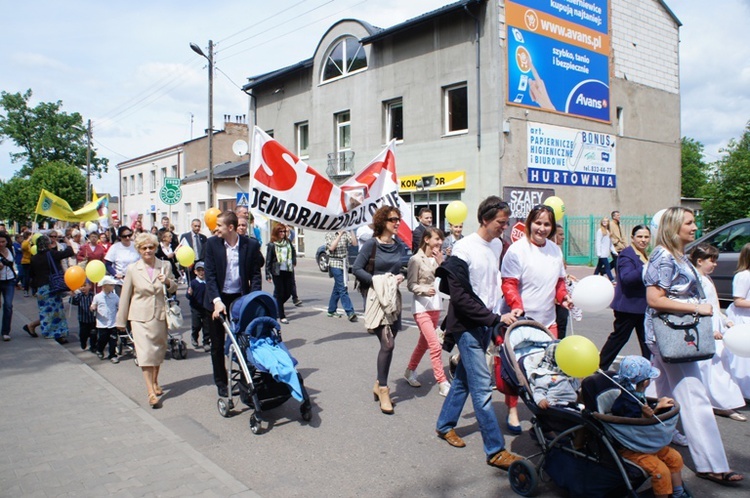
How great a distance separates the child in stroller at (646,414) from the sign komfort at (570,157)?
18.3 metres

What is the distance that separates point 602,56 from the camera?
23719 mm

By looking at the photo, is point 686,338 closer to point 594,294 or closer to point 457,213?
point 594,294

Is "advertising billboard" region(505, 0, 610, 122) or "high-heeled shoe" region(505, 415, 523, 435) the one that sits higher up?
"advertising billboard" region(505, 0, 610, 122)

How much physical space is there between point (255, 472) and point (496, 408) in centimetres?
250

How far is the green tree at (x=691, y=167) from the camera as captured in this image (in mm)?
74750

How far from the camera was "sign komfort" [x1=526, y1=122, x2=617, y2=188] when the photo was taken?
843 inches

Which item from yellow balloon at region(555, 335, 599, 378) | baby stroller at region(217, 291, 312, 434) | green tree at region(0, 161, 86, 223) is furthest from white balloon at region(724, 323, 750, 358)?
green tree at region(0, 161, 86, 223)

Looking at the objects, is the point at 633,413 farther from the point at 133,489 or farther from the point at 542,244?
the point at 133,489

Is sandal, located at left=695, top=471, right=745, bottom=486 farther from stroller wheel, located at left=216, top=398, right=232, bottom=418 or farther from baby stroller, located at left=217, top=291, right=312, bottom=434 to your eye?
stroller wheel, located at left=216, top=398, right=232, bottom=418

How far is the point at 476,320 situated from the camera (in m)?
4.32

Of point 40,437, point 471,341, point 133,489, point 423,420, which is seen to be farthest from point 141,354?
point 471,341

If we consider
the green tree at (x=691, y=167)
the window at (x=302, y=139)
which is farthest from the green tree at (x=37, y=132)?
the green tree at (x=691, y=167)

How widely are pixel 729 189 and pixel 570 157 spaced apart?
7.40m

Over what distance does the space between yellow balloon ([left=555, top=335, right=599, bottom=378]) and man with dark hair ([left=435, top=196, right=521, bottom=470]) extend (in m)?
0.68
